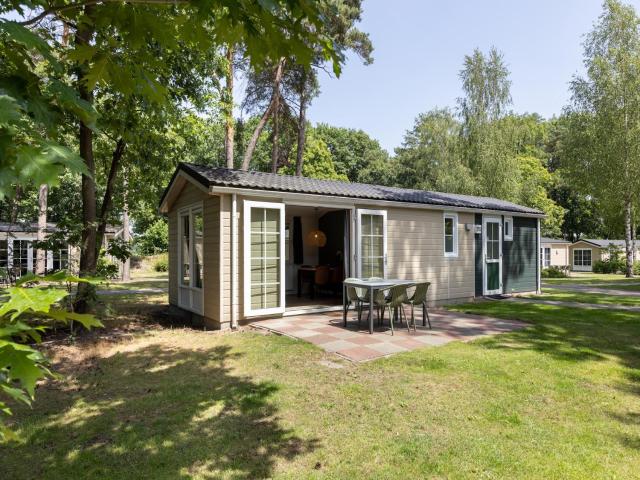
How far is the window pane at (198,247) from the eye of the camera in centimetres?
812

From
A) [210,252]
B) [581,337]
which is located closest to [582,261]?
[581,337]

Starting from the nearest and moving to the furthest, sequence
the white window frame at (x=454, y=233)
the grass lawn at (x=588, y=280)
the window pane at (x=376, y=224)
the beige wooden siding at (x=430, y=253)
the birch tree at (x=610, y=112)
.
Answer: the window pane at (x=376, y=224) → the beige wooden siding at (x=430, y=253) → the white window frame at (x=454, y=233) → the birch tree at (x=610, y=112) → the grass lawn at (x=588, y=280)

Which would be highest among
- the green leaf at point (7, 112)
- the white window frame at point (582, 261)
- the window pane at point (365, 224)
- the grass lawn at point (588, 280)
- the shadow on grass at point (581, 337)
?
the window pane at point (365, 224)

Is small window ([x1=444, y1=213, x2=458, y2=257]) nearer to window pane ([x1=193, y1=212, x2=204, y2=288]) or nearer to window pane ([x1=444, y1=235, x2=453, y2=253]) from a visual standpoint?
window pane ([x1=444, y1=235, x2=453, y2=253])

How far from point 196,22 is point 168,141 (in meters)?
8.18

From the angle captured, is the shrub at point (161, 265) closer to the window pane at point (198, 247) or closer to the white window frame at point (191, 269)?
the white window frame at point (191, 269)

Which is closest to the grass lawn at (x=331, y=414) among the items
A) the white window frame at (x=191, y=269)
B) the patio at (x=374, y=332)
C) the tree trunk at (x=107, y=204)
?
the patio at (x=374, y=332)

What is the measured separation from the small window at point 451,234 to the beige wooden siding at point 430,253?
0.45ft

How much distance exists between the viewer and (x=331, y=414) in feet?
12.1

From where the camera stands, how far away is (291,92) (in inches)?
703

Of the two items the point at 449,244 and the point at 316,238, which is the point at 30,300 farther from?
the point at 316,238

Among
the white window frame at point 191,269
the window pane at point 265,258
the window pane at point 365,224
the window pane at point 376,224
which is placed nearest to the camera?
the window pane at point 265,258

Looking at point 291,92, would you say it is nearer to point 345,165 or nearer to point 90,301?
point 90,301

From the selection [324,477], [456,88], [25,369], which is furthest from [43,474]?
[456,88]
